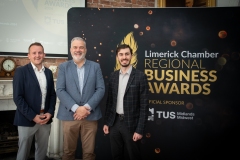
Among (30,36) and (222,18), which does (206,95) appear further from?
(30,36)

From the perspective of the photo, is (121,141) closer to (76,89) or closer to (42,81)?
(76,89)

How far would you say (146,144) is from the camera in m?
2.76

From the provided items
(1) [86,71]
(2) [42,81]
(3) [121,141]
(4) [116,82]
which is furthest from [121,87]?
(2) [42,81]

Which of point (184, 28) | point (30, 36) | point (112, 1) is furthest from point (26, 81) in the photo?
point (112, 1)

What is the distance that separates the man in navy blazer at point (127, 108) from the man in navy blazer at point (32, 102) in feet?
1.92

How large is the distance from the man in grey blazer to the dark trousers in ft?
A: 0.65

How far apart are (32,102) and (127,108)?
2.78 ft

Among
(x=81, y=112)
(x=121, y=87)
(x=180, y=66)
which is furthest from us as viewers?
(x=180, y=66)

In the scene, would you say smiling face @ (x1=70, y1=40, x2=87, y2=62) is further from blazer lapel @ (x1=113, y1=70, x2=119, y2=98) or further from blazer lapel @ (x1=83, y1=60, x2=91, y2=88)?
blazer lapel @ (x1=113, y1=70, x2=119, y2=98)

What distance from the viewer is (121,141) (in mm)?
2102

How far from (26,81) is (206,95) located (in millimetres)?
1926

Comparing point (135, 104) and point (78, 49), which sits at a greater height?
point (78, 49)

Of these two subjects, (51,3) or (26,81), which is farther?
(51,3)

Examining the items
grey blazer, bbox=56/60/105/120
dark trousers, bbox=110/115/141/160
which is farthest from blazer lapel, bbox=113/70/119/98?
dark trousers, bbox=110/115/141/160
